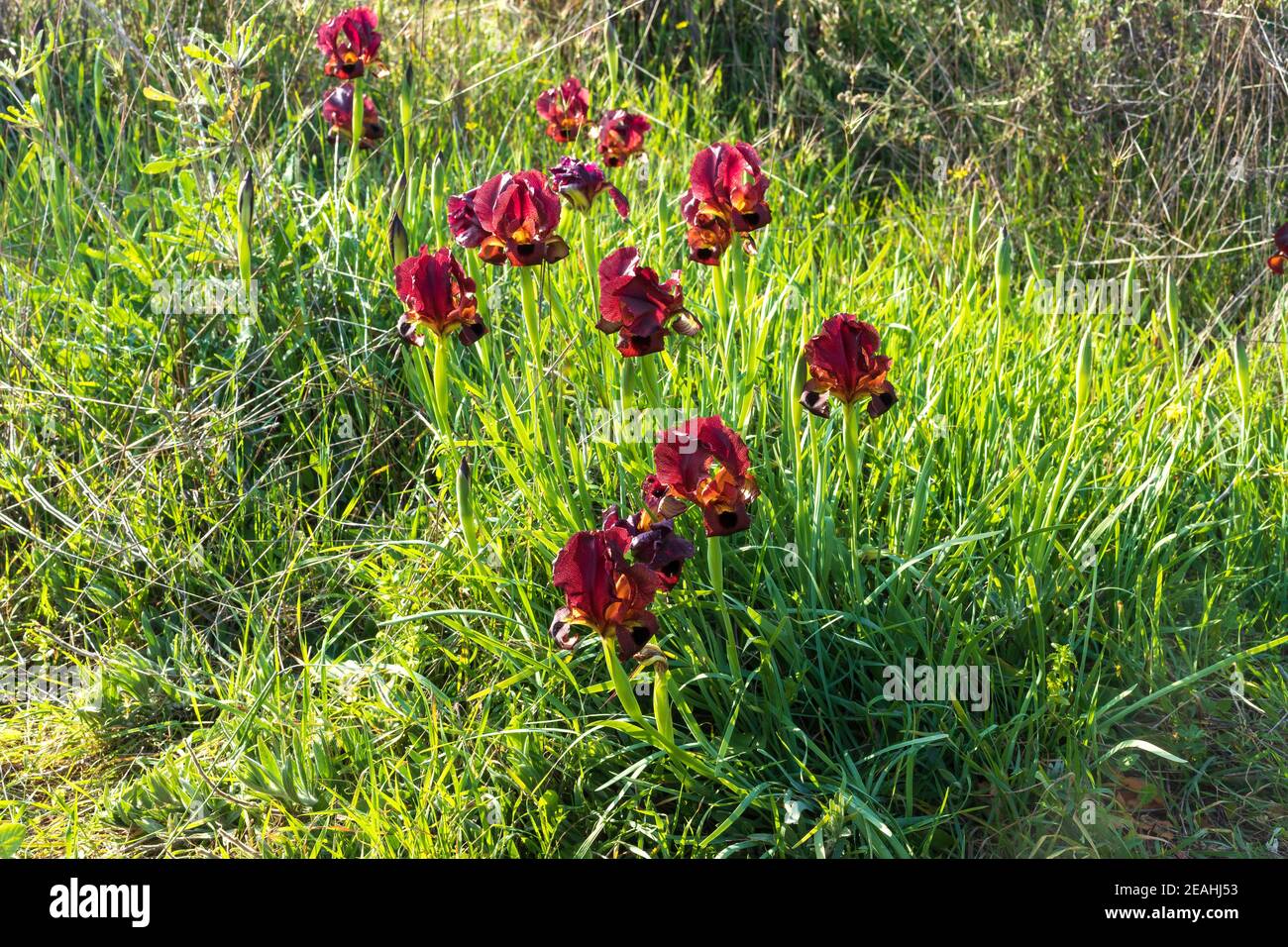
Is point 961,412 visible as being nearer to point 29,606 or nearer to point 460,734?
point 460,734

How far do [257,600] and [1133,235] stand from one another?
2760mm

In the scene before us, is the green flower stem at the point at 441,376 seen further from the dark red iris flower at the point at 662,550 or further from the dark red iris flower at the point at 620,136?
the dark red iris flower at the point at 620,136

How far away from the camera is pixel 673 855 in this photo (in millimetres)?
2037

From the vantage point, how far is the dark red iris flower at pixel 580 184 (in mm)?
2473

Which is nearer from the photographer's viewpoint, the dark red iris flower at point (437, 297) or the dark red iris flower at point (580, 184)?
the dark red iris flower at point (437, 297)

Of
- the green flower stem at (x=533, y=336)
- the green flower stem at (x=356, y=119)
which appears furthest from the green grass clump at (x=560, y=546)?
the green flower stem at (x=356, y=119)

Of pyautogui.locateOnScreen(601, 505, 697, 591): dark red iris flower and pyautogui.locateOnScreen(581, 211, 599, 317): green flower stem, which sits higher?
pyautogui.locateOnScreen(581, 211, 599, 317): green flower stem

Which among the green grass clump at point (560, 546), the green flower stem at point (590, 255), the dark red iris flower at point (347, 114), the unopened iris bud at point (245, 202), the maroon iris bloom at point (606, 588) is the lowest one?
the green grass clump at point (560, 546)

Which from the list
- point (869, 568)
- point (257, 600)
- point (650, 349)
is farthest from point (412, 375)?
point (869, 568)

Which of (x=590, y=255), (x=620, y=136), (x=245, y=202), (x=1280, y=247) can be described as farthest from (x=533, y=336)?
(x=1280, y=247)

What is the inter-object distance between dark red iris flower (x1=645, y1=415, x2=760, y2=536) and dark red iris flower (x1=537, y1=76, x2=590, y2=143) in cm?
173

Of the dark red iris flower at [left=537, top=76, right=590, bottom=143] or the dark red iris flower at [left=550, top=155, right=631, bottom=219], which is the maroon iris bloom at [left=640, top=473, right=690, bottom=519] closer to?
the dark red iris flower at [left=550, top=155, right=631, bottom=219]

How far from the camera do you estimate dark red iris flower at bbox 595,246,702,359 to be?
2.04m

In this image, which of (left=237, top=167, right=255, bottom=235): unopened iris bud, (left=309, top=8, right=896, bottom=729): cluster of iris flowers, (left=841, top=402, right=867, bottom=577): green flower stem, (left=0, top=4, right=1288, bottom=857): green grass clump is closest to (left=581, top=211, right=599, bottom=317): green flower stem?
(left=0, top=4, right=1288, bottom=857): green grass clump
